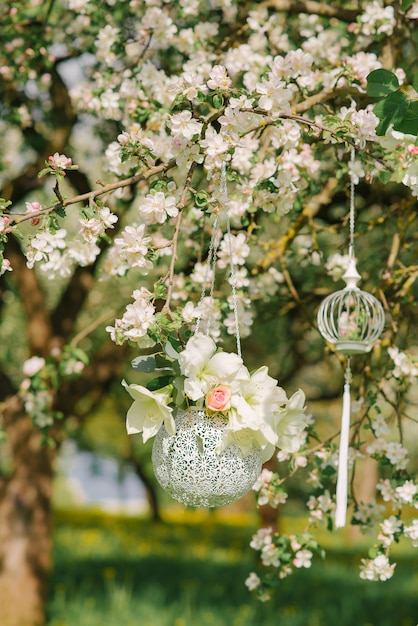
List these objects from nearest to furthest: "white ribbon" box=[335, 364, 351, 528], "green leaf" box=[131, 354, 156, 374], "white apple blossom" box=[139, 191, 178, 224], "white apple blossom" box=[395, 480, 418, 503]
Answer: "green leaf" box=[131, 354, 156, 374] < "white apple blossom" box=[139, 191, 178, 224] < "white ribbon" box=[335, 364, 351, 528] < "white apple blossom" box=[395, 480, 418, 503]

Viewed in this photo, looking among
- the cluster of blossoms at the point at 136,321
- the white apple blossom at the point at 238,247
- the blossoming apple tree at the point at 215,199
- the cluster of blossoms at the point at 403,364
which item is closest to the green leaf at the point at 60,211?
the blossoming apple tree at the point at 215,199

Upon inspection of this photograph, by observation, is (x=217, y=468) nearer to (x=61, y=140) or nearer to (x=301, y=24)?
(x=301, y=24)

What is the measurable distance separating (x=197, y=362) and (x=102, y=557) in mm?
8977

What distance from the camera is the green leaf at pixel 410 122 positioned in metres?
2.45

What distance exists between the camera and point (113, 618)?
284 inches

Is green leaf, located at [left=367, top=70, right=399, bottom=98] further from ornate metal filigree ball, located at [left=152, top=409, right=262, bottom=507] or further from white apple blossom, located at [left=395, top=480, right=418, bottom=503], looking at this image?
white apple blossom, located at [left=395, top=480, right=418, bottom=503]

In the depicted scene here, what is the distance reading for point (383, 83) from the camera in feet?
8.29

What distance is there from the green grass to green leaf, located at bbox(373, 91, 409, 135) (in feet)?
18.2

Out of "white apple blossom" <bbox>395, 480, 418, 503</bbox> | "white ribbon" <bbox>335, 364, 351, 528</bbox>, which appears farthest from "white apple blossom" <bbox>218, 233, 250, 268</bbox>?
"white apple blossom" <bbox>395, 480, 418, 503</bbox>

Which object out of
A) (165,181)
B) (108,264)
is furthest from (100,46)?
(165,181)

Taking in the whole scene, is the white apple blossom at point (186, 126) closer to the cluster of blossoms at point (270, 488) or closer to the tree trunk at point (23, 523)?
the cluster of blossoms at point (270, 488)

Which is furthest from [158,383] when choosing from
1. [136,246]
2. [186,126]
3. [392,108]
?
[392,108]

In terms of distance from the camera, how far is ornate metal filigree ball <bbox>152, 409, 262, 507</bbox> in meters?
2.46

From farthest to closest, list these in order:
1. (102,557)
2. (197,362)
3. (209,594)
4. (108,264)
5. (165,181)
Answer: (102,557), (209,594), (108,264), (165,181), (197,362)
